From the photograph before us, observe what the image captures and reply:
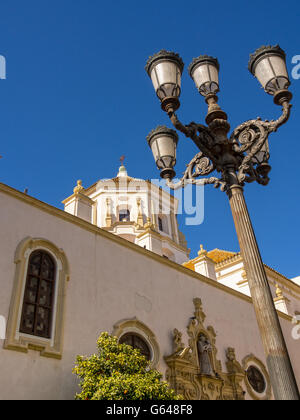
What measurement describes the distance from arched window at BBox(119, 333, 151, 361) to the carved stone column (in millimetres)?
6188

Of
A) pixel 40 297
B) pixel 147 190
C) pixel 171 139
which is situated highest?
pixel 147 190

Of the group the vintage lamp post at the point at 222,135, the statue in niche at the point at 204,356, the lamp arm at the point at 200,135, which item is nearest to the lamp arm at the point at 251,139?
the vintage lamp post at the point at 222,135

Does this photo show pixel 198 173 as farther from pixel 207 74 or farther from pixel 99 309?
pixel 99 309

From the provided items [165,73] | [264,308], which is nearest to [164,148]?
[165,73]

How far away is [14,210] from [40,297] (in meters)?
2.28

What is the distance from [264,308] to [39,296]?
600 cm

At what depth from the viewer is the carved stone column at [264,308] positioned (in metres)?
4.53

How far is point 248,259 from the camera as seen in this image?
17.9ft

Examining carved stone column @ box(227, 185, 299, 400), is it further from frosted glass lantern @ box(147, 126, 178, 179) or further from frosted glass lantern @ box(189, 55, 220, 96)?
frosted glass lantern @ box(189, 55, 220, 96)

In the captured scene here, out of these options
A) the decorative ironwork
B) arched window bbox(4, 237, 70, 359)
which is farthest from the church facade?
the decorative ironwork

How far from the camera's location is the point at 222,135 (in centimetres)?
643

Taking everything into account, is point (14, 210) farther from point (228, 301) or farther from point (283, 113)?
point (228, 301)
